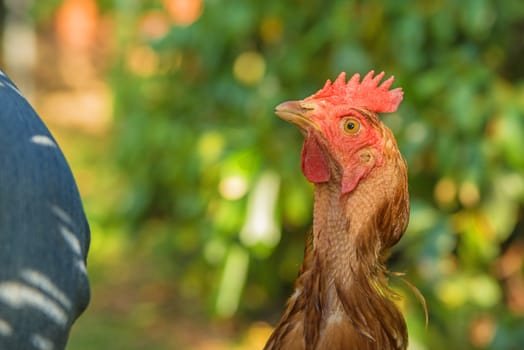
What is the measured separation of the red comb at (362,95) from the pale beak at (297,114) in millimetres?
59

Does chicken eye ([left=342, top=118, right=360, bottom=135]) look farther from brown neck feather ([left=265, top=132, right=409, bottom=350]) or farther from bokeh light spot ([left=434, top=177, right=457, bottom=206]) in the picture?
bokeh light spot ([left=434, top=177, right=457, bottom=206])

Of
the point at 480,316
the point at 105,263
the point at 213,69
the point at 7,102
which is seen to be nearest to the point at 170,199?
the point at 213,69

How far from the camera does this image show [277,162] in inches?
197

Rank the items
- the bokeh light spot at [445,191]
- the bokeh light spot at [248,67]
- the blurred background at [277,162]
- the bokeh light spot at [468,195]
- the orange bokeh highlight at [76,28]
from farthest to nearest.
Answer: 1. the orange bokeh highlight at [76,28]
2. the bokeh light spot at [248,67]
3. the bokeh light spot at [445,191]
4. the bokeh light spot at [468,195]
5. the blurred background at [277,162]

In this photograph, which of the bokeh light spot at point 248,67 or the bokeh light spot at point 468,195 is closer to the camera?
the bokeh light spot at point 468,195

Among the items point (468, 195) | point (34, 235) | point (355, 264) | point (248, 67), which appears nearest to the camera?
point (34, 235)

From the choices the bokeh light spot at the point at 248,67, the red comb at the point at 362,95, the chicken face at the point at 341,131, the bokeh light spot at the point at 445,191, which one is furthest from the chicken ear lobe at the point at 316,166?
the bokeh light spot at the point at 248,67

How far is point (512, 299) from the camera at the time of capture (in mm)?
5352

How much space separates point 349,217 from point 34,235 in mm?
917

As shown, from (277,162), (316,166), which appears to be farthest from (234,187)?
(316,166)

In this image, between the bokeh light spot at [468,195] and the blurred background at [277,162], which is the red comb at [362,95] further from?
the bokeh light spot at [468,195]

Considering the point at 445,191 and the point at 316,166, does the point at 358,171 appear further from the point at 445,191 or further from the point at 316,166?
the point at 445,191

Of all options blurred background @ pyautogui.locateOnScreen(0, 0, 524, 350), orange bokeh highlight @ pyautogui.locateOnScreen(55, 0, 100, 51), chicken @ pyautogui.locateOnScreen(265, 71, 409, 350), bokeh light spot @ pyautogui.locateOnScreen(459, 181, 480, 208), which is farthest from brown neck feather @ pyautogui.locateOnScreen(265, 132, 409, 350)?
orange bokeh highlight @ pyautogui.locateOnScreen(55, 0, 100, 51)

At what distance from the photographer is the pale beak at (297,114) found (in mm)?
2418
